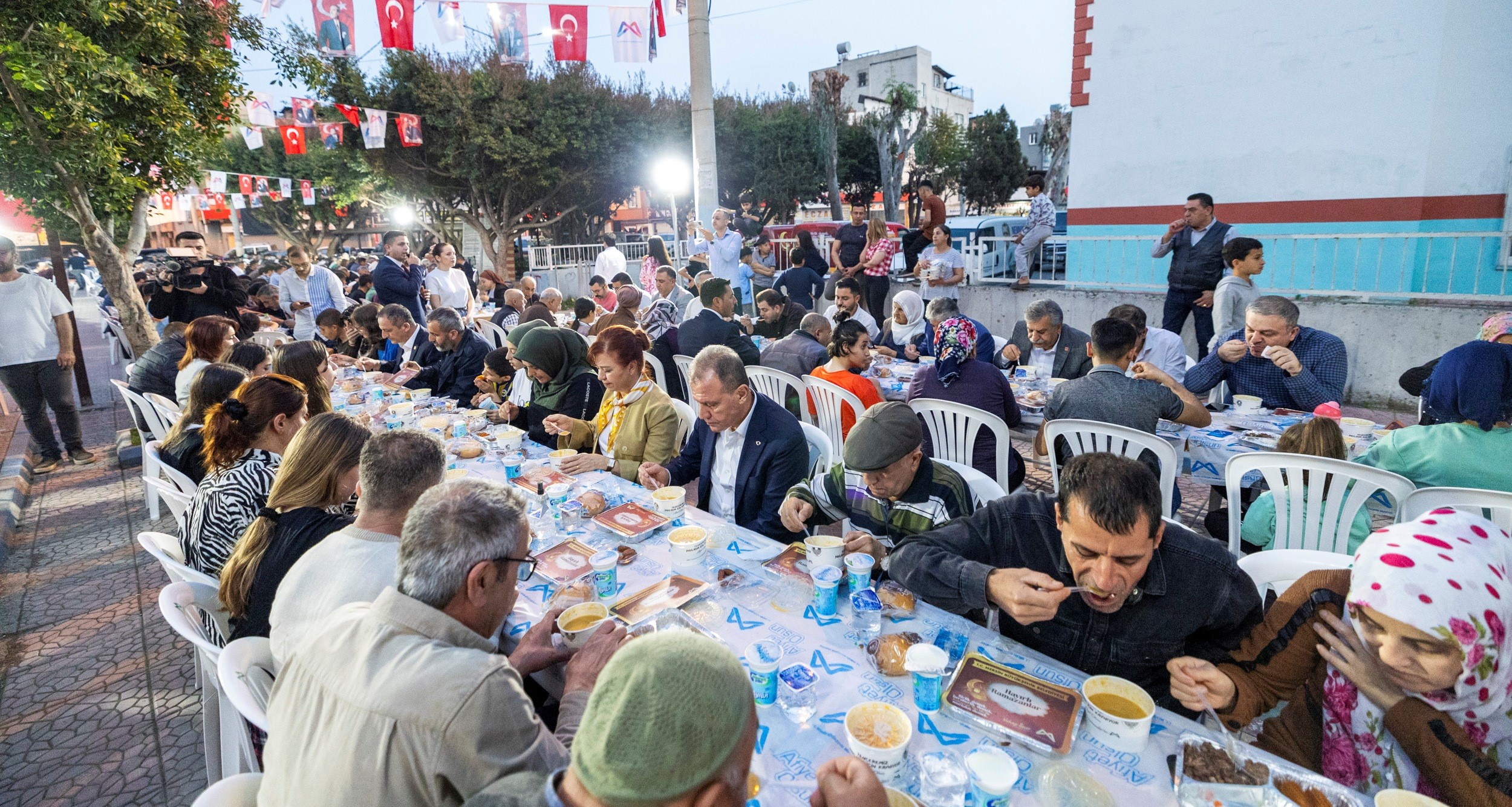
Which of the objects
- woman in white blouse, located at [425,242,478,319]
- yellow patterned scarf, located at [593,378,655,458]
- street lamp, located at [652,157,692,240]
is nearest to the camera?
yellow patterned scarf, located at [593,378,655,458]

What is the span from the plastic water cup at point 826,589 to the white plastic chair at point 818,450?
1.55m

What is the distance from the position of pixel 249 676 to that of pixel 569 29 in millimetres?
10200

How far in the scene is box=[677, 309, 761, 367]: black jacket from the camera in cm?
634

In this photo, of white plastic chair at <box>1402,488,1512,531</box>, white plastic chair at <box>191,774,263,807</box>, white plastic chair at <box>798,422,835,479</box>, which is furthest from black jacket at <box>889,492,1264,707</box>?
white plastic chair at <box>191,774,263,807</box>

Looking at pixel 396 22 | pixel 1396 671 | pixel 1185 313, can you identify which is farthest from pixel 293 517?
pixel 396 22

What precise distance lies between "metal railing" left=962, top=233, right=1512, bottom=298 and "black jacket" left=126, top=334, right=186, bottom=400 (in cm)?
998

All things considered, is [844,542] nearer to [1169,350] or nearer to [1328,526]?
[1328,526]

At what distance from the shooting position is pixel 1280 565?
2.41 m

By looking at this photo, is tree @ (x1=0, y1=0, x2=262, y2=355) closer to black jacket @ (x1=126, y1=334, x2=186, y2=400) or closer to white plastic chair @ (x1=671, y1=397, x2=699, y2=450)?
black jacket @ (x1=126, y1=334, x2=186, y2=400)

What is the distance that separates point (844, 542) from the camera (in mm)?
2434

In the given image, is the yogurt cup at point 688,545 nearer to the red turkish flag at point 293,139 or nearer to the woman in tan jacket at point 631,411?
the woman in tan jacket at point 631,411

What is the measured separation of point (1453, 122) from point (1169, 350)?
7.21 metres

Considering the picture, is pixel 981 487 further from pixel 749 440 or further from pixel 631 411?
pixel 631 411

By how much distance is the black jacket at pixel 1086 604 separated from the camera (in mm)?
1978
